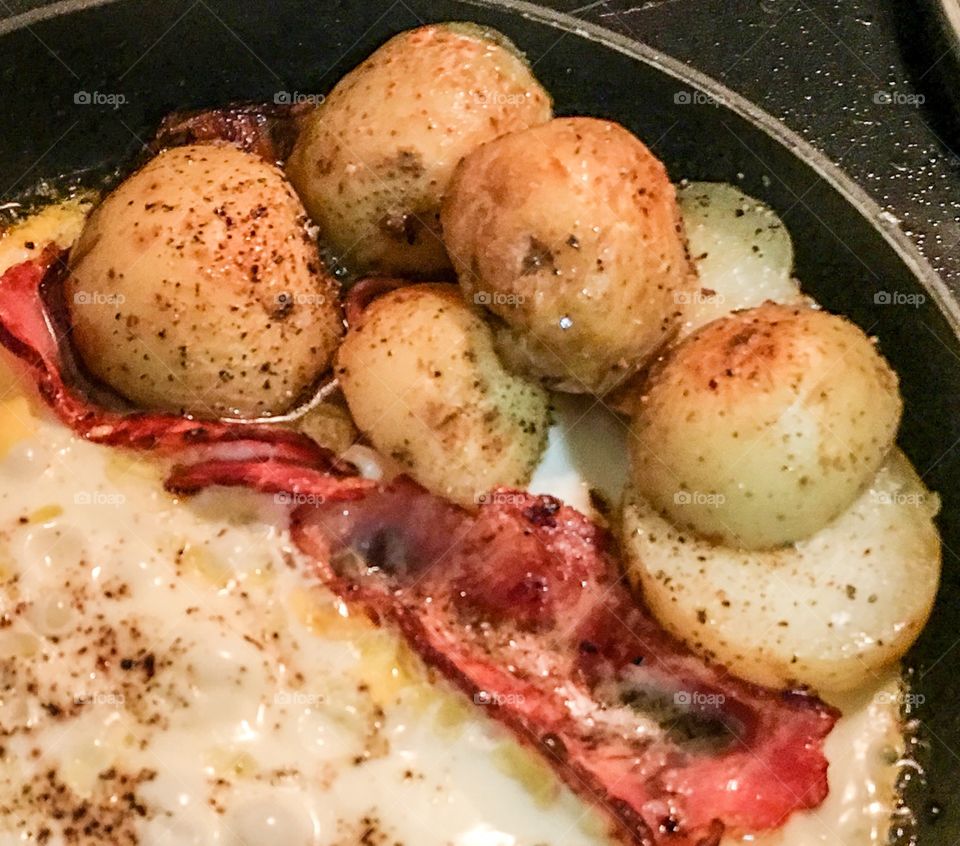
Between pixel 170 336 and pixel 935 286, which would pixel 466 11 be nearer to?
pixel 170 336

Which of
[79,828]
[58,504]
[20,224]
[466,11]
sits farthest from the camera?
[20,224]

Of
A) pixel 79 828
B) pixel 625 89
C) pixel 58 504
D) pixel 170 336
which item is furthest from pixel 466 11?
pixel 79 828

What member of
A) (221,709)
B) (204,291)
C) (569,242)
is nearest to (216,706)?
(221,709)

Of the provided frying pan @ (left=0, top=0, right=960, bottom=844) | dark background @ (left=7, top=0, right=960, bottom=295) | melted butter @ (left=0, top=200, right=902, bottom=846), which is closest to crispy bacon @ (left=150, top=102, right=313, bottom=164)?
frying pan @ (left=0, top=0, right=960, bottom=844)

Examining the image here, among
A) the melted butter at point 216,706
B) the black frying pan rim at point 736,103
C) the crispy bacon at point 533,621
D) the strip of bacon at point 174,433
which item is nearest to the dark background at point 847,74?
the black frying pan rim at point 736,103

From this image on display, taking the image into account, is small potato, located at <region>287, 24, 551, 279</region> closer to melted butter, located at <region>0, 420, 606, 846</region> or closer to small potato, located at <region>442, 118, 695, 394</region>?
small potato, located at <region>442, 118, 695, 394</region>

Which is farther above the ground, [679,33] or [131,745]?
[679,33]
